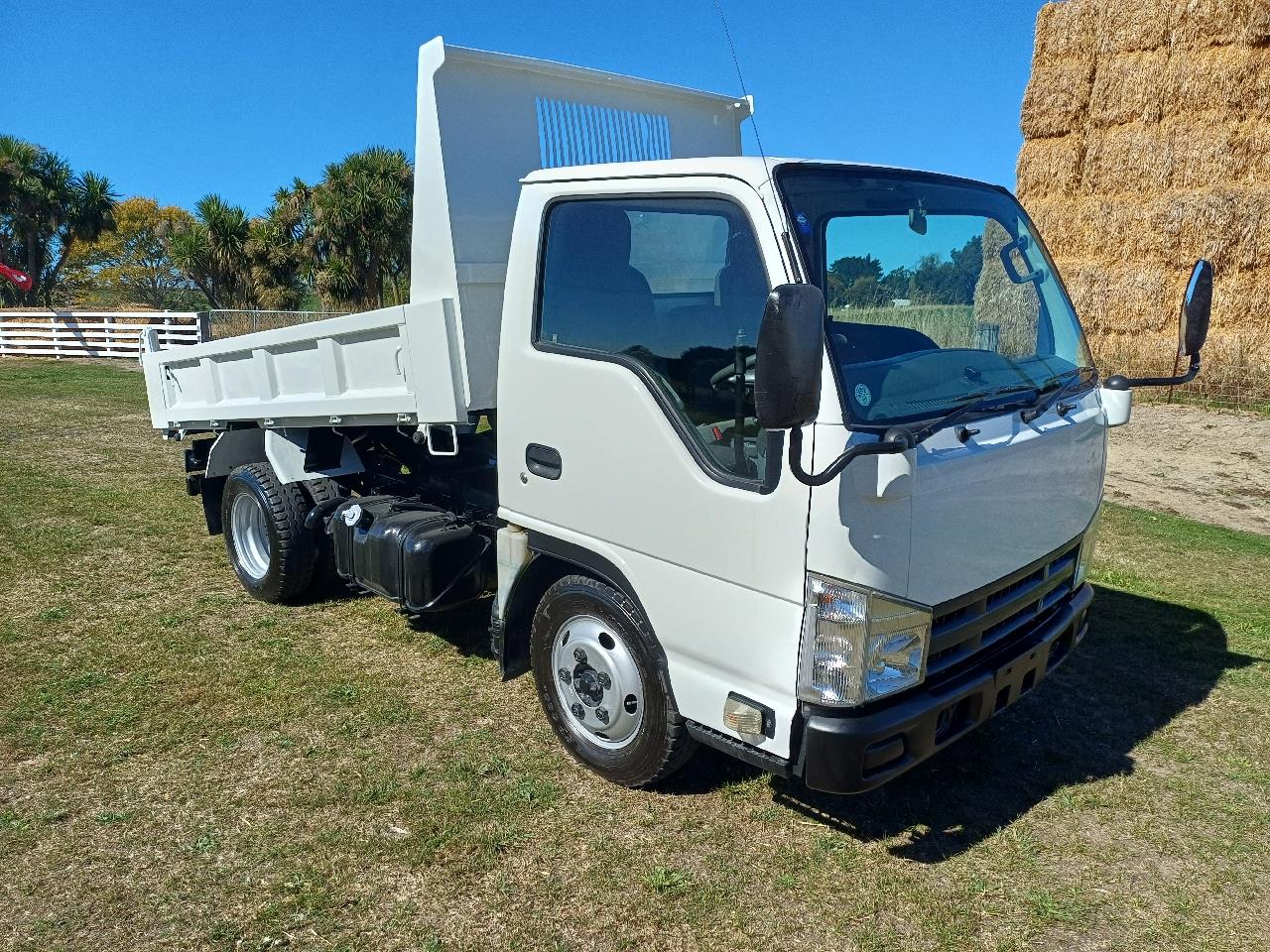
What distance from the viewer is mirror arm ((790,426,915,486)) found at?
2.65 m

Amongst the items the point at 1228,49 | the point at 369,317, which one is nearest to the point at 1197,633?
the point at 369,317

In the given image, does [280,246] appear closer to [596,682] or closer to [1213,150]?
[1213,150]

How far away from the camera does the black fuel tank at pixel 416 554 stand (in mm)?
4520

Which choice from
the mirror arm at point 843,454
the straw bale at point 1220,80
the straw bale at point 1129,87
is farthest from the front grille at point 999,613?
the straw bale at point 1129,87

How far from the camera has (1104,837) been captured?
357 cm

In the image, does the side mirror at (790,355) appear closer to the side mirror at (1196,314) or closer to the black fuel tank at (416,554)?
the side mirror at (1196,314)

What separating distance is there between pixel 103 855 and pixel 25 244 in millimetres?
44728

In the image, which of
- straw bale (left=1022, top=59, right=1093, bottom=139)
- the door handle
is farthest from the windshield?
straw bale (left=1022, top=59, right=1093, bottom=139)

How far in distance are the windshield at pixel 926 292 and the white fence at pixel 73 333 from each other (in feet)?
81.8

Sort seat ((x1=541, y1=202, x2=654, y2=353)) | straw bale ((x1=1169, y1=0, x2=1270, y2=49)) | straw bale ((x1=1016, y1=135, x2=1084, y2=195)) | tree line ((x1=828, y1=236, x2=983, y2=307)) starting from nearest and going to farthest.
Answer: tree line ((x1=828, y1=236, x2=983, y2=307)) < seat ((x1=541, y1=202, x2=654, y2=353)) < straw bale ((x1=1169, y1=0, x2=1270, y2=49)) < straw bale ((x1=1016, y1=135, x2=1084, y2=195))

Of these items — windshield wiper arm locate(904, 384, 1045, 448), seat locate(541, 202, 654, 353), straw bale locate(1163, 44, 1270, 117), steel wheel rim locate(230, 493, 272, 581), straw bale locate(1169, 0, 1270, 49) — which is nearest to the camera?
windshield wiper arm locate(904, 384, 1045, 448)

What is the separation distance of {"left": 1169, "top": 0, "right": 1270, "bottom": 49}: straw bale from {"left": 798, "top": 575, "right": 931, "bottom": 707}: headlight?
1612cm

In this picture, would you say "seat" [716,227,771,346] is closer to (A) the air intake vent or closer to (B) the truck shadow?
(A) the air intake vent

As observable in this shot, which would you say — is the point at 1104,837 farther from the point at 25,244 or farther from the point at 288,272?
the point at 25,244
